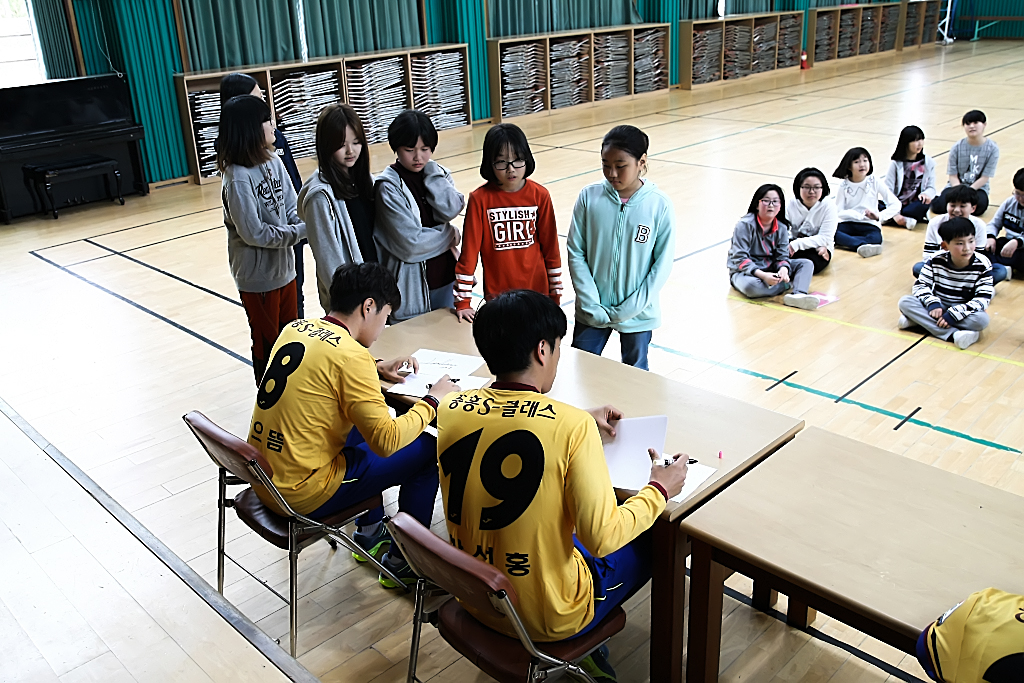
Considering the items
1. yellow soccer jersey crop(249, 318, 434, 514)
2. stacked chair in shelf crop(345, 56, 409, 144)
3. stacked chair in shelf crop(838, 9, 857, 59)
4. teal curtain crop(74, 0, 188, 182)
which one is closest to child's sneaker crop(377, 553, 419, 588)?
yellow soccer jersey crop(249, 318, 434, 514)

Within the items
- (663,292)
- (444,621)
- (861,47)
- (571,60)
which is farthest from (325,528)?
→ (861,47)

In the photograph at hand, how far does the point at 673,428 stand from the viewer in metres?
2.28

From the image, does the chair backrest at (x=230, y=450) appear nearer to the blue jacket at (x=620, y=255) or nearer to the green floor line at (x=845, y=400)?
Result: the blue jacket at (x=620, y=255)

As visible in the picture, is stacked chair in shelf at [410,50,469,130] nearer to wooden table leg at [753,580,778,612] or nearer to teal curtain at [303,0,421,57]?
teal curtain at [303,0,421,57]

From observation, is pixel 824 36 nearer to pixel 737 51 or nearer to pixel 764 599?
pixel 737 51

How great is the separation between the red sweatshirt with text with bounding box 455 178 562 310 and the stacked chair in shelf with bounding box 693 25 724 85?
11.4 metres

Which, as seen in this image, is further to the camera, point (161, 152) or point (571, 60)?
point (571, 60)

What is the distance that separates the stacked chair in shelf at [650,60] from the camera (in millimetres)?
12773

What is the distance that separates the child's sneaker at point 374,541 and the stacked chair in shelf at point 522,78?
926 cm

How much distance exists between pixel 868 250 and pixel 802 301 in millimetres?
1232

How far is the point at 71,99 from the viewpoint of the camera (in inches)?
297

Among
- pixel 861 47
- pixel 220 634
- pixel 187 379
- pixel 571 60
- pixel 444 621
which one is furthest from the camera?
pixel 861 47

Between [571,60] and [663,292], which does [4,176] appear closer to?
[663,292]

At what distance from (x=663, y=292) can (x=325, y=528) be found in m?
3.43
